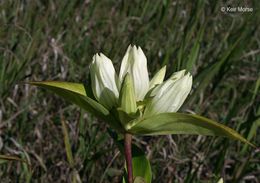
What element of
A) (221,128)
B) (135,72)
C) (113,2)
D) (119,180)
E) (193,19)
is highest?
(113,2)

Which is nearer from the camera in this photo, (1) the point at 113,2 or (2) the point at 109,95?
(2) the point at 109,95

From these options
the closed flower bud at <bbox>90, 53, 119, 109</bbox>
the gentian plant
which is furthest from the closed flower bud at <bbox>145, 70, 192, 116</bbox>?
the closed flower bud at <bbox>90, 53, 119, 109</bbox>

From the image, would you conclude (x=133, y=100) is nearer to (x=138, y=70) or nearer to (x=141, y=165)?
(x=138, y=70)

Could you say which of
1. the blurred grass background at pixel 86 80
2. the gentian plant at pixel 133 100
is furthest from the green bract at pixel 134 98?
the blurred grass background at pixel 86 80

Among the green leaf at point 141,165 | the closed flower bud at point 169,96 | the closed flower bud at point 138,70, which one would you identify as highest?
the closed flower bud at point 138,70

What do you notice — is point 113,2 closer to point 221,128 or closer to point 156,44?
point 156,44

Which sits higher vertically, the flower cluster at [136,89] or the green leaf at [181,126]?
the flower cluster at [136,89]

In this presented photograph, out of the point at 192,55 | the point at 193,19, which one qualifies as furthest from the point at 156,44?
the point at 192,55

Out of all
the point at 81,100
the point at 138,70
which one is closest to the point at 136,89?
the point at 138,70

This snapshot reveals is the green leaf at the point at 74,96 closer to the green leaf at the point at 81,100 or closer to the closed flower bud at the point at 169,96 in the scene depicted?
the green leaf at the point at 81,100
